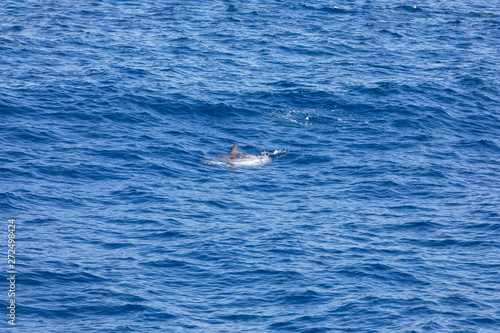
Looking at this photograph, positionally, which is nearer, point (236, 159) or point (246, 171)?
point (246, 171)

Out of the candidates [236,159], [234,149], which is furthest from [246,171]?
[234,149]

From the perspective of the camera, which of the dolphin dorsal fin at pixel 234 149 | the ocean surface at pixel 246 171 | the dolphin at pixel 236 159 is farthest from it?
the dolphin at pixel 236 159

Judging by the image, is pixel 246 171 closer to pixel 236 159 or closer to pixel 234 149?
pixel 236 159

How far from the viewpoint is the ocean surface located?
25719mm

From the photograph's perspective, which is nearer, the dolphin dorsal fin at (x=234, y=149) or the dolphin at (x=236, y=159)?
the dolphin dorsal fin at (x=234, y=149)

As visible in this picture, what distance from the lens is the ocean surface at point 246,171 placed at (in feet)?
84.4

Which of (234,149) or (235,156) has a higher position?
Result: (234,149)

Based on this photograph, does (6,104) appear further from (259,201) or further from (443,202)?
(443,202)

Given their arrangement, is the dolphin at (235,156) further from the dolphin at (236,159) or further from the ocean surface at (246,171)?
the ocean surface at (246,171)

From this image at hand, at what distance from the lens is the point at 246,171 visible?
37.4 metres

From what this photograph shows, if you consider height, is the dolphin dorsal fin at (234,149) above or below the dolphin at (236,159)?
above

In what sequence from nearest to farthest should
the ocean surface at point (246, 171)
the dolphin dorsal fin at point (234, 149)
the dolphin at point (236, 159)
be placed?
1. the ocean surface at point (246, 171)
2. the dolphin dorsal fin at point (234, 149)
3. the dolphin at point (236, 159)

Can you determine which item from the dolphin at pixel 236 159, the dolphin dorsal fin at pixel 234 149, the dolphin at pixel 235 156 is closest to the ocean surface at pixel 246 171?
the dolphin at pixel 236 159

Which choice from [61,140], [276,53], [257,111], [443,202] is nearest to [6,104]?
[61,140]
